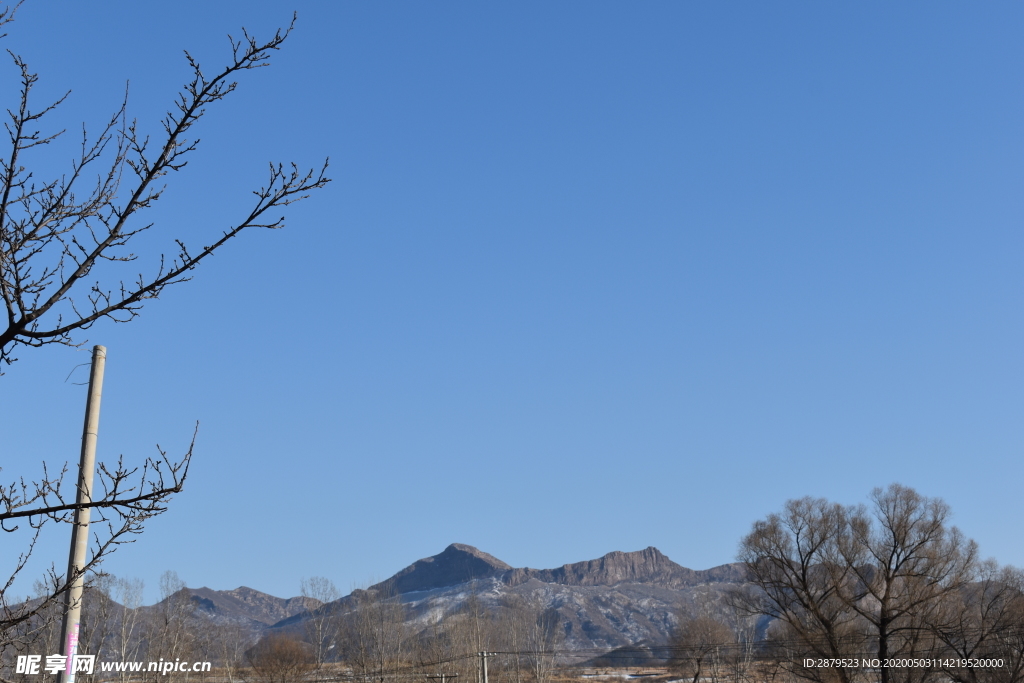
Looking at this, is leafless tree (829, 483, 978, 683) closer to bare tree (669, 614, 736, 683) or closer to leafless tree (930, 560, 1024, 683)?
leafless tree (930, 560, 1024, 683)

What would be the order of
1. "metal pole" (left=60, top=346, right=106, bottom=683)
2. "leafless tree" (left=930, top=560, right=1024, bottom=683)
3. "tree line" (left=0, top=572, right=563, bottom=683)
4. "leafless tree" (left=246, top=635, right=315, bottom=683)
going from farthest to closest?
"leafless tree" (left=246, top=635, right=315, bottom=683) < "tree line" (left=0, top=572, right=563, bottom=683) < "leafless tree" (left=930, top=560, right=1024, bottom=683) < "metal pole" (left=60, top=346, right=106, bottom=683)

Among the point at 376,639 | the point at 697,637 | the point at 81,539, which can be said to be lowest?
the point at 697,637

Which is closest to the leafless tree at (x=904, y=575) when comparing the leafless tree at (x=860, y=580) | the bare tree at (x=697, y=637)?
the leafless tree at (x=860, y=580)

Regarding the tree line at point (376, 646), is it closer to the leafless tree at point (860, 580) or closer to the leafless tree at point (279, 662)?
the leafless tree at point (279, 662)

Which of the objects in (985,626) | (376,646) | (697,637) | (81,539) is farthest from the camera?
(697,637)

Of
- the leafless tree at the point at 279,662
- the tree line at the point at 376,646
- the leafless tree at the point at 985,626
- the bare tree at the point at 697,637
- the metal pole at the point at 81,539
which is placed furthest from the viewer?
the bare tree at the point at 697,637

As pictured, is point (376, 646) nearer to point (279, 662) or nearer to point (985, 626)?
point (279, 662)

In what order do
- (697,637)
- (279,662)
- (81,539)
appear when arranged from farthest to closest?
1. (697,637)
2. (279,662)
3. (81,539)

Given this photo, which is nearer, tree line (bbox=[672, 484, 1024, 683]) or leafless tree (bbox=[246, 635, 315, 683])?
tree line (bbox=[672, 484, 1024, 683])

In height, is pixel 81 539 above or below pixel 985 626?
above

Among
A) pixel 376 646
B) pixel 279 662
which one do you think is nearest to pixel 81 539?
pixel 376 646

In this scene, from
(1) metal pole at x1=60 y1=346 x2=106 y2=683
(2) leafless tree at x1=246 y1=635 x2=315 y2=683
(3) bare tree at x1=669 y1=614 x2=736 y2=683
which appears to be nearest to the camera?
(1) metal pole at x1=60 y1=346 x2=106 y2=683

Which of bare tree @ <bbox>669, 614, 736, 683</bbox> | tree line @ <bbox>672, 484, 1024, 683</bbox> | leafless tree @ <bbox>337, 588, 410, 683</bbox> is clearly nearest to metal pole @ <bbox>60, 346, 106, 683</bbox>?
tree line @ <bbox>672, 484, 1024, 683</bbox>

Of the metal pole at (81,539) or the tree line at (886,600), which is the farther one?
the tree line at (886,600)
